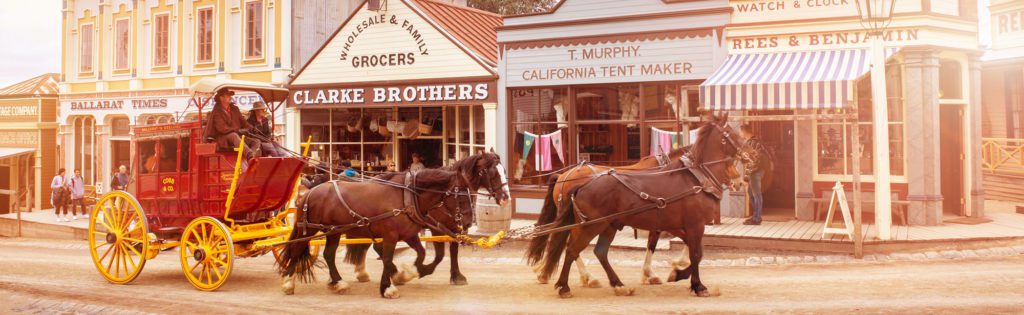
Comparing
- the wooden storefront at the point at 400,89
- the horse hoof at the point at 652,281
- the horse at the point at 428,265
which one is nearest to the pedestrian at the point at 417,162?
the wooden storefront at the point at 400,89

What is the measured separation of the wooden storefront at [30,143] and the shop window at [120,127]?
115 inches

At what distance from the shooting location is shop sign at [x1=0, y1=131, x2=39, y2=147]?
26389 mm

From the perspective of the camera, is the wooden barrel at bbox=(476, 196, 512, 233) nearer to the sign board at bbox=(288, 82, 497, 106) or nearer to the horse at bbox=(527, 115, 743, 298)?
the sign board at bbox=(288, 82, 497, 106)

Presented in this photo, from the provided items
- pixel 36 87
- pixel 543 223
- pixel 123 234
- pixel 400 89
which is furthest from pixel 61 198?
pixel 543 223

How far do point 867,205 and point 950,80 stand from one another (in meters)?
2.87

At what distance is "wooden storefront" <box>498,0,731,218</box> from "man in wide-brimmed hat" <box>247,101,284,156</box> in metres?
5.94

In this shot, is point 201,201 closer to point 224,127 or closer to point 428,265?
point 224,127

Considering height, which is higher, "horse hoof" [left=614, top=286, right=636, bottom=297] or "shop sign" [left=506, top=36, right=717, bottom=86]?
"shop sign" [left=506, top=36, right=717, bottom=86]

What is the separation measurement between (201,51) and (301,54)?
3.42 m

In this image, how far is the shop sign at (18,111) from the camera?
2641cm

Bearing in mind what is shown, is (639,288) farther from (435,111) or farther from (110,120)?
(110,120)

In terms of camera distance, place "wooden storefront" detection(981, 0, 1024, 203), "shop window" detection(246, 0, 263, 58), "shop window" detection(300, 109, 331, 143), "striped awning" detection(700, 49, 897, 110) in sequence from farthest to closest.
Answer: "shop window" detection(246, 0, 263, 58) < "shop window" detection(300, 109, 331, 143) < "wooden storefront" detection(981, 0, 1024, 203) < "striped awning" detection(700, 49, 897, 110)

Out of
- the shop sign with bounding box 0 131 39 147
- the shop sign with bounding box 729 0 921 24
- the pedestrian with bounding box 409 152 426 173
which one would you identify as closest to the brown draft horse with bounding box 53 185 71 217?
the shop sign with bounding box 0 131 39 147

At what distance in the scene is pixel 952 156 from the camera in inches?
570
